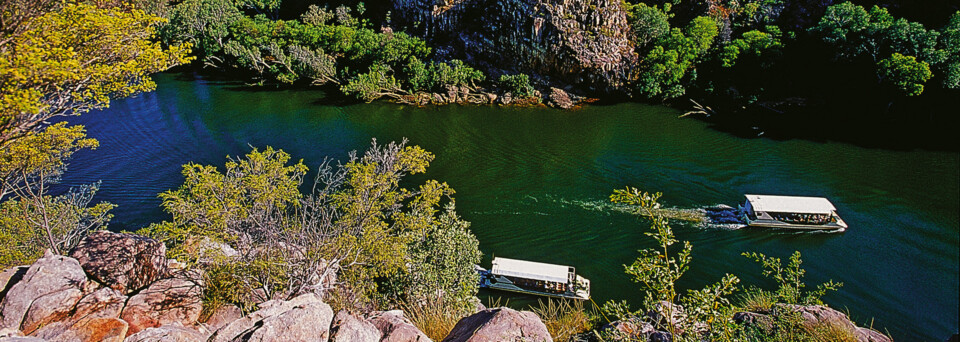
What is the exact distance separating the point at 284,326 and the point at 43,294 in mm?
7228

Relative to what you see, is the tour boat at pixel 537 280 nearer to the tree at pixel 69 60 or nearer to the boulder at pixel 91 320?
the boulder at pixel 91 320

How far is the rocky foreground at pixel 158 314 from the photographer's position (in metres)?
10.1

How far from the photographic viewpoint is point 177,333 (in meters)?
10.0

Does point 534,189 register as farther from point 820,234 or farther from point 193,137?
point 193,137

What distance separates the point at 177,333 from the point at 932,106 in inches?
1785

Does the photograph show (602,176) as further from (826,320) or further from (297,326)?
(297,326)

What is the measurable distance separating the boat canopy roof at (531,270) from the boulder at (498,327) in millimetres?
10938

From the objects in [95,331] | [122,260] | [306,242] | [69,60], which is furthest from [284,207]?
[69,60]

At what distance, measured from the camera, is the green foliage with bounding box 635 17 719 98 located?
147 ft

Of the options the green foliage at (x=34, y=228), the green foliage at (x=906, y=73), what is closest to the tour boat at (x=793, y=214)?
the green foliage at (x=906, y=73)

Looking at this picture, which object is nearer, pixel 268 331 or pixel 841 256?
pixel 268 331

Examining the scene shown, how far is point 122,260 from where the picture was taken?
14297 millimetres

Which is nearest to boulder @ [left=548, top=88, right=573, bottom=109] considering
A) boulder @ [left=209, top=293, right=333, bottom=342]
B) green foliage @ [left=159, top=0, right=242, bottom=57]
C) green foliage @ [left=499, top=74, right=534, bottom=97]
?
green foliage @ [left=499, top=74, right=534, bottom=97]

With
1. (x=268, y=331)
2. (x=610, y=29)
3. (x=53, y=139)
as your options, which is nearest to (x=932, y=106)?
(x=610, y=29)
